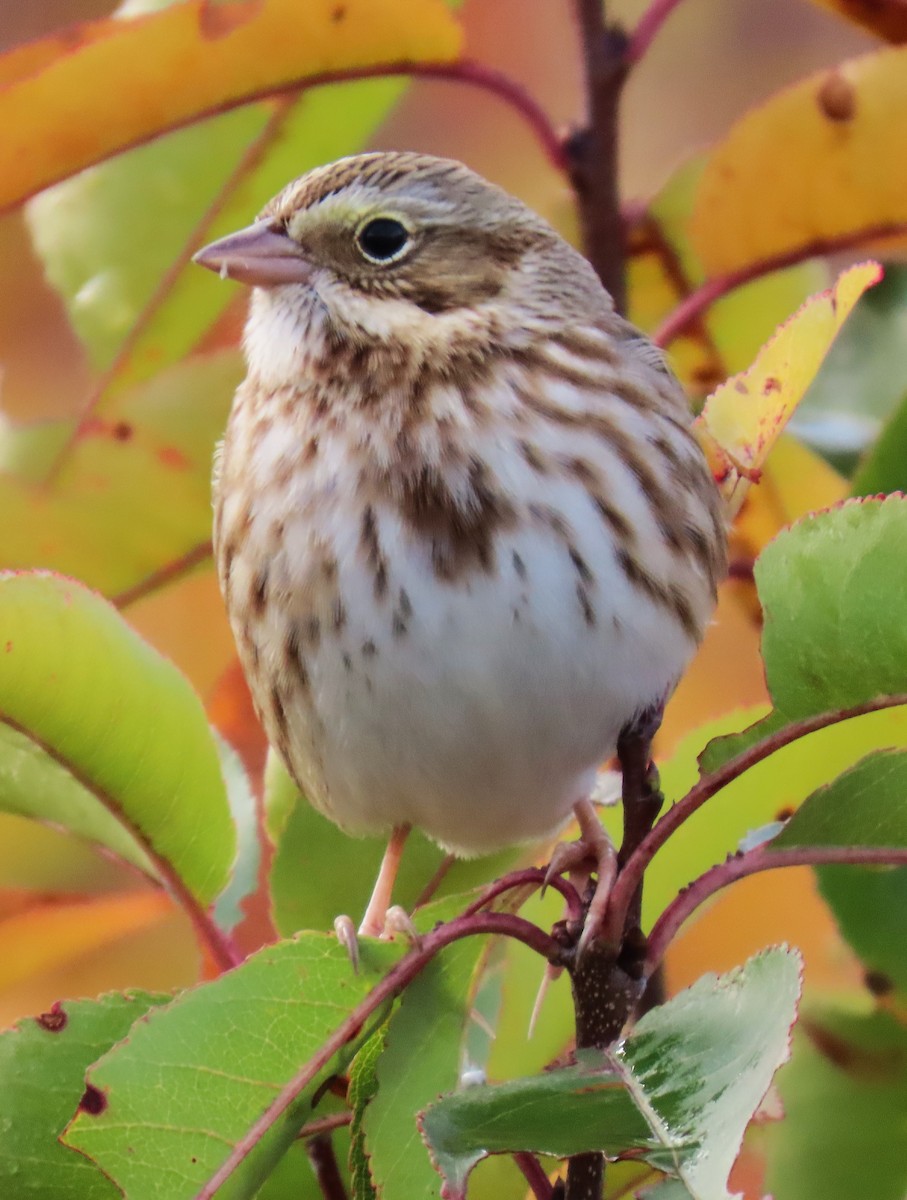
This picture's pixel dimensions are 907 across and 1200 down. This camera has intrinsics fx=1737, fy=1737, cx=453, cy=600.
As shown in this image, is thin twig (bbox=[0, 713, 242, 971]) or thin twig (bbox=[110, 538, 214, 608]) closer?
thin twig (bbox=[0, 713, 242, 971])

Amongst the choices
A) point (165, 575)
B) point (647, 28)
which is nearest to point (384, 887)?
point (165, 575)

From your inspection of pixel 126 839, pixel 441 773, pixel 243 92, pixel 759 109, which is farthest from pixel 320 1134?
pixel 759 109

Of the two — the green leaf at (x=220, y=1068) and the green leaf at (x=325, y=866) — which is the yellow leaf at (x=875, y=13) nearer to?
the green leaf at (x=325, y=866)

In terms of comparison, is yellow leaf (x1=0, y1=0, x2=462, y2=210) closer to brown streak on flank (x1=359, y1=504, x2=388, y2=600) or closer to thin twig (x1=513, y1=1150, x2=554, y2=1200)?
brown streak on flank (x1=359, y1=504, x2=388, y2=600)

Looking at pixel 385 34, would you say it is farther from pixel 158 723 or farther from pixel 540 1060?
pixel 540 1060

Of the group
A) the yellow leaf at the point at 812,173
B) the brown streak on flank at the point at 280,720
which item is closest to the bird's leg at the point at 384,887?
the brown streak on flank at the point at 280,720

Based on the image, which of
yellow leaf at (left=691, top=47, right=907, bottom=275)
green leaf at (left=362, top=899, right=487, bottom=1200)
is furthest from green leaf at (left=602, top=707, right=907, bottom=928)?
yellow leaf at (left=691, top=47, right=907, bottom=275)
